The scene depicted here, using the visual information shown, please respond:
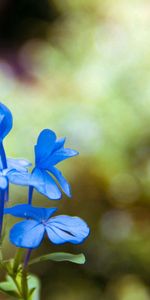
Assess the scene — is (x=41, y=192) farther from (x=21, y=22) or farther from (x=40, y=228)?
(x=21, y=22)

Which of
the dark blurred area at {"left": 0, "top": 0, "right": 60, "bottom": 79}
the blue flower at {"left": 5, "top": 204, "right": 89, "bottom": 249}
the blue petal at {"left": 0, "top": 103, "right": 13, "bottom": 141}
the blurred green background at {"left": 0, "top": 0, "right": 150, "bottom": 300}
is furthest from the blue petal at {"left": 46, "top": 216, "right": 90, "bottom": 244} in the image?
the dark blurred area at {"left": 0, "top": 0, "right": 60, "bottom": 79}

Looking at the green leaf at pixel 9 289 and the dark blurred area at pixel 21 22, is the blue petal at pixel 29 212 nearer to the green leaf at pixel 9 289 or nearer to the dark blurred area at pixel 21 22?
the green leaf at pixel 9 289

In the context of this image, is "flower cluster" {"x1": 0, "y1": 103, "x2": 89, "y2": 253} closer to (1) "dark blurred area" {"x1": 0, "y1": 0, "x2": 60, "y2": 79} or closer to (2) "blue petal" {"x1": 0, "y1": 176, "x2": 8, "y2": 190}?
(2) "blue petal" {"x1": 0, "y1": 176, "x2": 8, "y2": 190}

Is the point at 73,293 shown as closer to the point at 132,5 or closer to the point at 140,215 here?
the point at 140,215

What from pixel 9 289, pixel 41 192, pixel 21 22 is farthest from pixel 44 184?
pixel 21 22

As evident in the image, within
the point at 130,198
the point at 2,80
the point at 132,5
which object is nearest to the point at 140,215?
the point at 130,198
